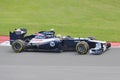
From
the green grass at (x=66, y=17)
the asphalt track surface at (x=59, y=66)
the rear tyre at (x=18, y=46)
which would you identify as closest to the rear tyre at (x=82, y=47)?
the asphalt track surface at (x=59, y=66)

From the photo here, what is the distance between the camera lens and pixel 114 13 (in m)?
29.7

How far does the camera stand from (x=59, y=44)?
1645 centimetres

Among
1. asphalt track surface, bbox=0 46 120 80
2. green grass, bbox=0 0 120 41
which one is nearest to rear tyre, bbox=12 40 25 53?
asphalt track surface, bbox=0 46 120 80

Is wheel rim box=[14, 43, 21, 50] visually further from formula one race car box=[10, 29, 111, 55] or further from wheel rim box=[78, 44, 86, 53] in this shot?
wheel rim box=[78, 44, 86, 53]

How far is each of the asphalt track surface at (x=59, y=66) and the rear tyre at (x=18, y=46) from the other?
0.21 meters

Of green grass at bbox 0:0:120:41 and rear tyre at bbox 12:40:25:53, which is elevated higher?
green grass at bbox 0:0:120:41

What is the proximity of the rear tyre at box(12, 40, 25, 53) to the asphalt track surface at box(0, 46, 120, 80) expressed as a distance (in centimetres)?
21

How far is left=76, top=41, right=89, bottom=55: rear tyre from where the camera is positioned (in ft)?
52.6

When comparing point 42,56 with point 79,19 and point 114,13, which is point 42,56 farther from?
point 114,13

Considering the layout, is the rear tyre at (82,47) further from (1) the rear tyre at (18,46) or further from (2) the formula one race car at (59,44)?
(1) the rear tyre at (18,46)

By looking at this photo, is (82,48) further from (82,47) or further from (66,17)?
(66,17)

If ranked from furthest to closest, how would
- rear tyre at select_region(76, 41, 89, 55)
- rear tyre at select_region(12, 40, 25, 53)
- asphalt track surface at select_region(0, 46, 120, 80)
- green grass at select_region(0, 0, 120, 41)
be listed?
green grass at select_region(0, 0, 120, 41), rear tyre at select_region(12, 40, 25, 53), rear tyre at select_region(76, 41, 89, 55), asphalt track surface at select_region(0, 46, 120, 80)

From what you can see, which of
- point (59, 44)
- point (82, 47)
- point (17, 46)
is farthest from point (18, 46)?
point (82, 47)

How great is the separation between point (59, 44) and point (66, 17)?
11825 millimetres
